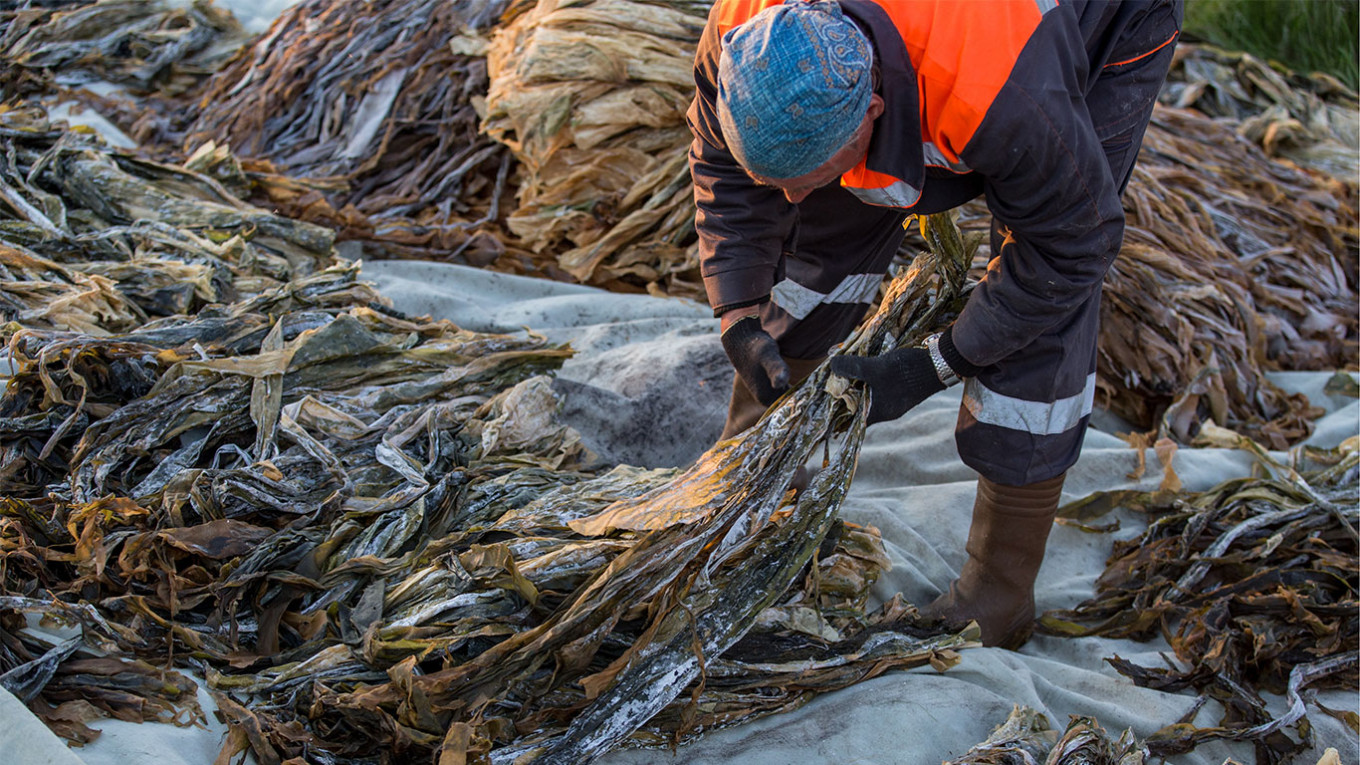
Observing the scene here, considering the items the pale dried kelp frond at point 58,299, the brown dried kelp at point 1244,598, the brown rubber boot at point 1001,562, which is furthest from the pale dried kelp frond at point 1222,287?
the pale dried kelp frond at point 58,299

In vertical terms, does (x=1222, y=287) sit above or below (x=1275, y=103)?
below

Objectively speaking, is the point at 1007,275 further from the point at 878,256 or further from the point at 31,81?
the point at 31,81

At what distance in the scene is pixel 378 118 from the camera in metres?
4.76

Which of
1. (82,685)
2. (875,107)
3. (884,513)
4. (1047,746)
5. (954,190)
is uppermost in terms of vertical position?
Answer: (875,107)

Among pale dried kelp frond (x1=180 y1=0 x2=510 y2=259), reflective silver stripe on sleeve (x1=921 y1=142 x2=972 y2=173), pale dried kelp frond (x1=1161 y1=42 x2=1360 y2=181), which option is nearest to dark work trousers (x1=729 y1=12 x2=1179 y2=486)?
reflective silver stripe on sleeve (x1=921 y1=142 x2=972 y2=173)

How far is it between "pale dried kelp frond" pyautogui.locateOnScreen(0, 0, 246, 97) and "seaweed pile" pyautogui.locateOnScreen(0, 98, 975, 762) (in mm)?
2940

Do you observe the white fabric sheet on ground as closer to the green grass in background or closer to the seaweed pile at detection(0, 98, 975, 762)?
the seaweed pile at detection(0, 98, 975, 762)

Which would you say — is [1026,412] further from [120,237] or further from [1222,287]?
[120,237]

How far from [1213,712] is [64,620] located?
8.03 ft

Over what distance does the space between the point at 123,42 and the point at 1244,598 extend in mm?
6019

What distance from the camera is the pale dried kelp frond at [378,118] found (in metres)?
4.44

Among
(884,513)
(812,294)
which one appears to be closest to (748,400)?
(812,294)

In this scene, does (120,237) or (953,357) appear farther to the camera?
(120,237)

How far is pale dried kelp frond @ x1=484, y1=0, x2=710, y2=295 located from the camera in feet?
13.3
